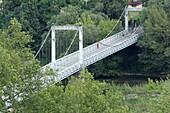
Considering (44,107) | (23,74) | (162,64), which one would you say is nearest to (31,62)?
(23,74)

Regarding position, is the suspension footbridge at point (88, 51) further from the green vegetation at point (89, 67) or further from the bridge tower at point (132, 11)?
the green vegetation at point (89, 67)

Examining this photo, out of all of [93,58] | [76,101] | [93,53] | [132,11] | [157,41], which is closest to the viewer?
[76,101]

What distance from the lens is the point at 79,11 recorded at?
121 feet

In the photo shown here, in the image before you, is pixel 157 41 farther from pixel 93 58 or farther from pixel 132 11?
pixel 132 11

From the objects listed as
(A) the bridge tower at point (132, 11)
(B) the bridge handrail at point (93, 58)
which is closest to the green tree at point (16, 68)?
(B) the bridge handrail at point (93, 58)

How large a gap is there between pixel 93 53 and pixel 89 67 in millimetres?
2253

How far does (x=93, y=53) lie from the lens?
31.6 m

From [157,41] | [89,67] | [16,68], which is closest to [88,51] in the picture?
[89,67]

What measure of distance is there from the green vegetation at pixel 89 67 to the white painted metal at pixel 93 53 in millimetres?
745

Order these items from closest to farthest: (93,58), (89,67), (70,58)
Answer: (70,58)
(93,58)
(89,67)

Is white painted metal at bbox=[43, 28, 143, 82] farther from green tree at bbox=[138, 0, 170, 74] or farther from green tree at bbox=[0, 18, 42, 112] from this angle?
green tree at bbox=[0, 18, 42, 112]

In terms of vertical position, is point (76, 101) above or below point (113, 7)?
above

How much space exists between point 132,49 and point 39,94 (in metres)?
23.7

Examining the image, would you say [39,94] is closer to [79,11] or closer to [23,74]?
[23,74]
